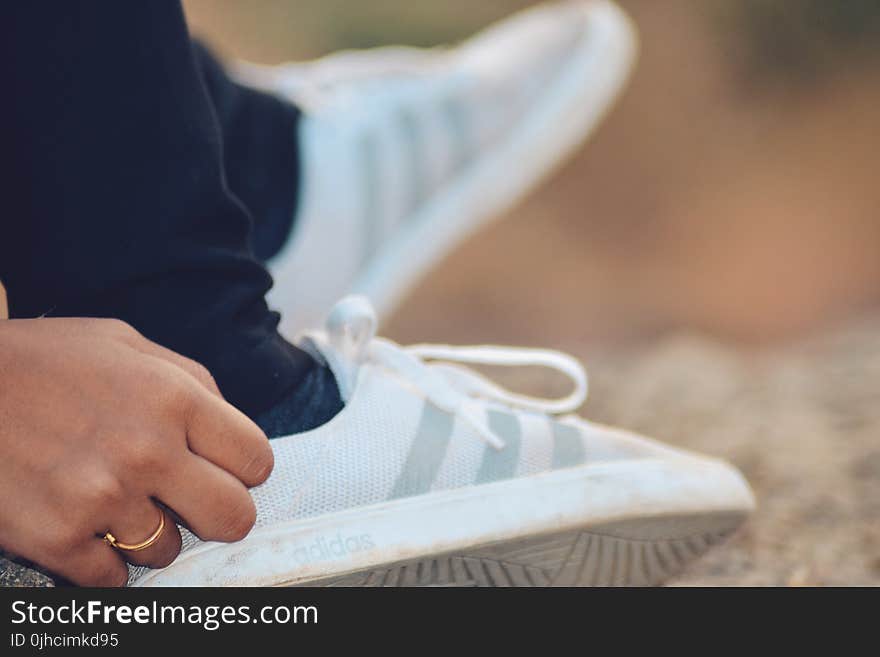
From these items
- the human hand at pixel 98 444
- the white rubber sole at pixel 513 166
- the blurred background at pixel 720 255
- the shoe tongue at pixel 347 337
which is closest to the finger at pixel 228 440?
the human hand at pixel 98 444

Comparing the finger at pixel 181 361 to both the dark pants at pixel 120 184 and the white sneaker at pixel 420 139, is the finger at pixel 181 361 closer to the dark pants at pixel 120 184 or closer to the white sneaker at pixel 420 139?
the dark pants at pixel 120 184

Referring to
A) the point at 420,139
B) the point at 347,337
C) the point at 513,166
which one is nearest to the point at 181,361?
the point at 347,337

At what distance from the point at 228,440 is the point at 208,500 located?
38mm

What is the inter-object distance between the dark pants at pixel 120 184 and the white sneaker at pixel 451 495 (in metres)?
0.09

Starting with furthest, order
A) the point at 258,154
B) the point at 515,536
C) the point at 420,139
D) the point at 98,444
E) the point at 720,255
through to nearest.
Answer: the point at 720,255 < the point at 420,139 < the point at 258,154 < the point at 515,536 < the point at 98,444

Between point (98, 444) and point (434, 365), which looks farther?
point (434, 365)

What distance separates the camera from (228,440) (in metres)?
0.60

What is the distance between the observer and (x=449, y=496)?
68 centimetres

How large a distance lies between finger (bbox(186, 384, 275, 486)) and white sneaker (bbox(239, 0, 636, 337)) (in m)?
0.51

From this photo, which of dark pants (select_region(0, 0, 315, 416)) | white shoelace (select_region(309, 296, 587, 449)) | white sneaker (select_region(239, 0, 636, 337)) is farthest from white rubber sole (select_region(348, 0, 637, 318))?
dark pants (select_region(0, 0, 315, 416))

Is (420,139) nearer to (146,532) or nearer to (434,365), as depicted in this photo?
(434,365)

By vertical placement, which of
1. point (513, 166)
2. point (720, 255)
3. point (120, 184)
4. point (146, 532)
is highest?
point (120, 184)
